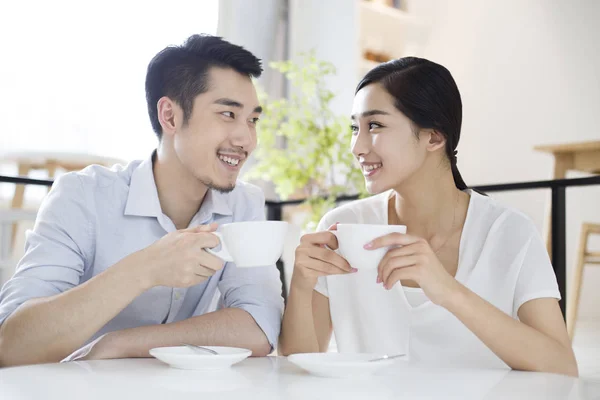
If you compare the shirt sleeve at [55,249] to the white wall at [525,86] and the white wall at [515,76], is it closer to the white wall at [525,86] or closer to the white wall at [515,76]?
the white wall at [515,76]

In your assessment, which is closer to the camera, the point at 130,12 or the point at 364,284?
the point at 364,284

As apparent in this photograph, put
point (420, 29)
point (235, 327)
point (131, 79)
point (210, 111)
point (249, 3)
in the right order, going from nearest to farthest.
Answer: point (235, 327) < point (210, 111) < point (131, 79) < point (249, 3) < point (420, 29)

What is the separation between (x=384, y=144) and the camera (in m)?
1.45

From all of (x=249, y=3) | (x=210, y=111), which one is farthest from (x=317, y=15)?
(x=210, y=111)

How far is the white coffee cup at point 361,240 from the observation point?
3.19 feet

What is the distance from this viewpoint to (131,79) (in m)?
4.11

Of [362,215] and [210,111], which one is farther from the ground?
[210,111]

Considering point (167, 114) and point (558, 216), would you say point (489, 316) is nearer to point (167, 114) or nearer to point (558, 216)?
point (558, 216)

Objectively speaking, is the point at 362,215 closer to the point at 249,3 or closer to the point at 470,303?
the point at 470,303

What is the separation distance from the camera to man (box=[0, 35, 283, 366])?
1.13 meters

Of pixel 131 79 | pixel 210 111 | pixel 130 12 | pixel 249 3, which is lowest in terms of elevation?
pixel 210 111

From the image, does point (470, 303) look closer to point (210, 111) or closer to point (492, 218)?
point (492, 218)

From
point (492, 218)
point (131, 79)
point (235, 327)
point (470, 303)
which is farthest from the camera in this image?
point (131, 79)

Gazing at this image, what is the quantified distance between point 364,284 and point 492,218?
321 mm
